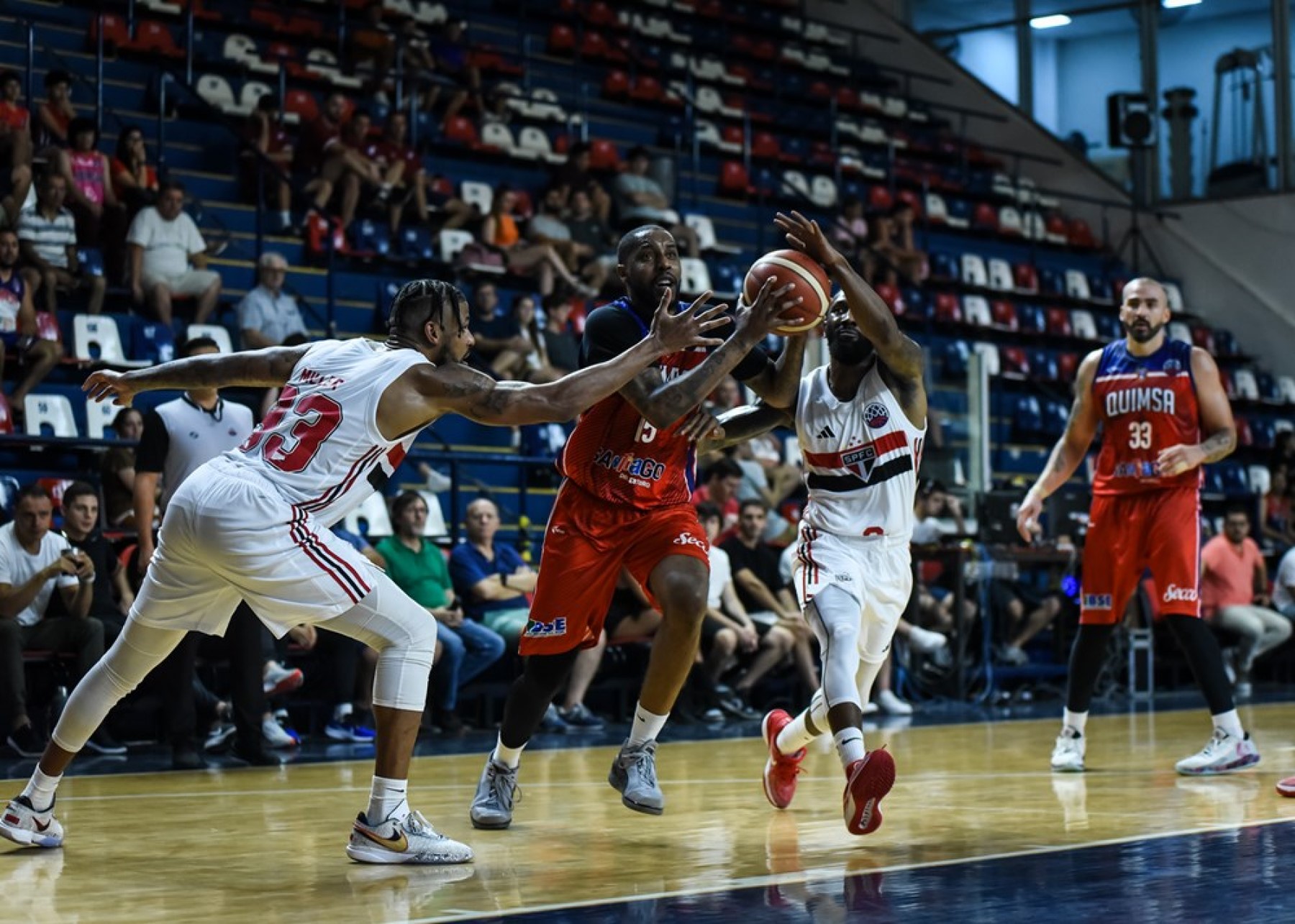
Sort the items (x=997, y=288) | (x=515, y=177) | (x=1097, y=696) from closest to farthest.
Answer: (x=1097, y=696)
(x=515, y=177)
(x=997, y=288)

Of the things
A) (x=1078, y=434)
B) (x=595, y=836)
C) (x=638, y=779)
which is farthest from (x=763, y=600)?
(x=595, y=836)

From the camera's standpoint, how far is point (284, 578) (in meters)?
4.93

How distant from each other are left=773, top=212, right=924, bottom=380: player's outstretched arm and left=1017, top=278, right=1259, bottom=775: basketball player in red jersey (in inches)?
78.6

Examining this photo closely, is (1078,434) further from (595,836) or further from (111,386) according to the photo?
(111,386)

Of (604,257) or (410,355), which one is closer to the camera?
(410,355)

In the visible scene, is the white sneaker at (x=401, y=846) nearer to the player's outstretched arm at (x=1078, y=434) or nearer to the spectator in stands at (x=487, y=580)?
the player's outstretched arm at (x=1078, y=434)

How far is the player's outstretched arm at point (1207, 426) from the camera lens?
743 centimetres

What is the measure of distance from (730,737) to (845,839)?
14.5ft

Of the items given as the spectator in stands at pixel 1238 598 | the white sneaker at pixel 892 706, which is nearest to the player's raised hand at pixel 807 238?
the white sneaker at pixel 892 706

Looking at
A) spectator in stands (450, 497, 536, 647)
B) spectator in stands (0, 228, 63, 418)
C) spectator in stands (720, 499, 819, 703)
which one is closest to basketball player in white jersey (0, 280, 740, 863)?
spectator in stands (450, 497, 536, 647)

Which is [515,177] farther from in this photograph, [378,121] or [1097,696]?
[1097,696]

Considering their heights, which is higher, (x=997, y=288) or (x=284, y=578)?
(x=997, y=288)

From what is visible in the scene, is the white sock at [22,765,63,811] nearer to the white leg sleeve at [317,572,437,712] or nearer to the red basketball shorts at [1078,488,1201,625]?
the white leg sleeve at [317,572,437,712]

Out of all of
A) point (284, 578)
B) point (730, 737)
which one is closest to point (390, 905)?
point (284, 578)
